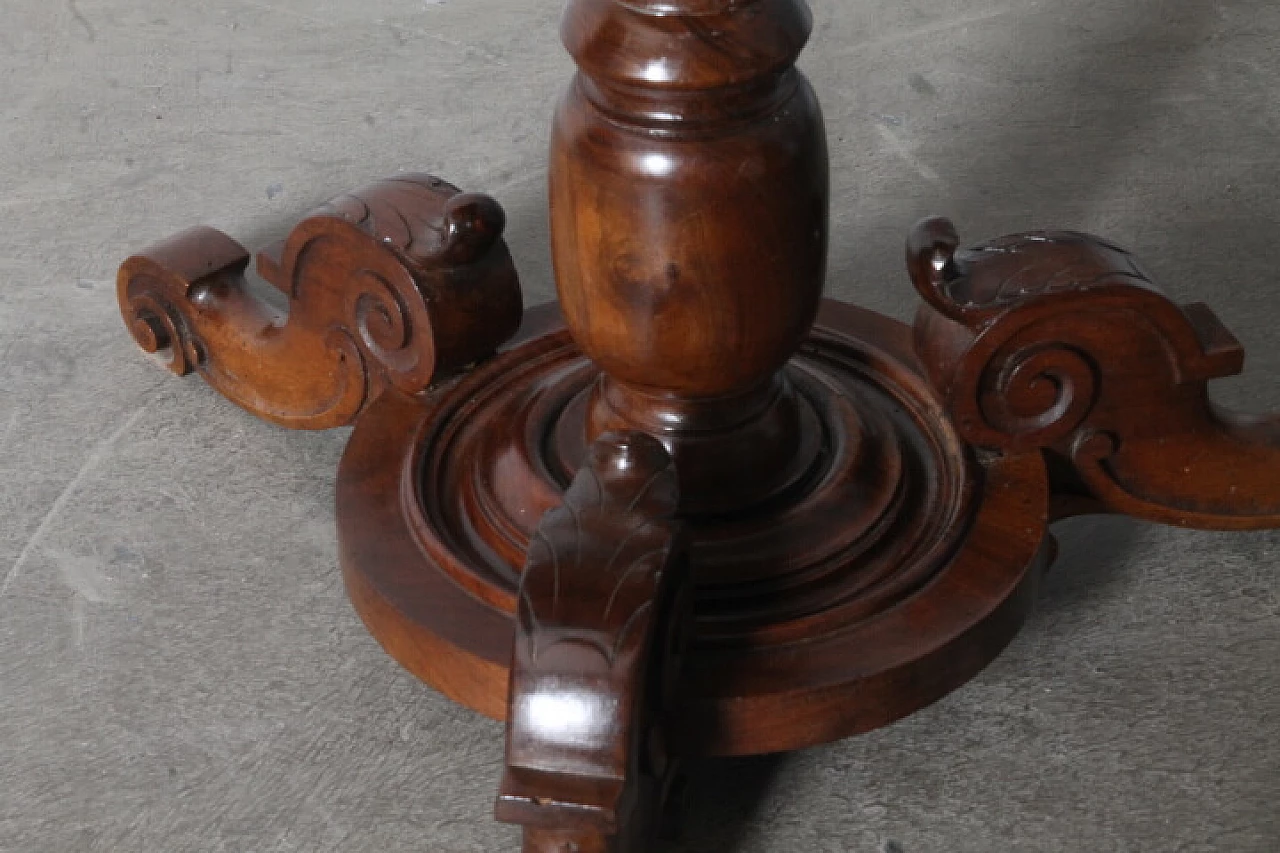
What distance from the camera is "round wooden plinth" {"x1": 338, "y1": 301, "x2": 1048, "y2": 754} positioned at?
1014 millimetres

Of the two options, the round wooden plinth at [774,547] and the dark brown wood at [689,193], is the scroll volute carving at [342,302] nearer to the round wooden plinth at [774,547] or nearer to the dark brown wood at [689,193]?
the round wooden plinth at [774,547]

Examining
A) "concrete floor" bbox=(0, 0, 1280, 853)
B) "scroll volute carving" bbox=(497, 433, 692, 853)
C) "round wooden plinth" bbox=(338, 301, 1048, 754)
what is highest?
"scroll volute carving" bbox=(497, 433, 692, 853)

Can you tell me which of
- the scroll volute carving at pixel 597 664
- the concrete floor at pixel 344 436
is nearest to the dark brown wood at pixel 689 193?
the scroll volute carving at pixel 597 664

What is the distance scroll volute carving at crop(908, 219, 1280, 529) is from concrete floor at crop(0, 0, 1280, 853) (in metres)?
0.09

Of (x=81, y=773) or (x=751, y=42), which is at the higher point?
(x=751, y=42)

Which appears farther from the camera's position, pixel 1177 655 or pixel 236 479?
pixel 236 479

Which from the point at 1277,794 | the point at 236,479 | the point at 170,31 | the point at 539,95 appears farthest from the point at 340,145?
the point at 1277,794

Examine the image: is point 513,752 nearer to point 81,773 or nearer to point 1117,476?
point 81,773

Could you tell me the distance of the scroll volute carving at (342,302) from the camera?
4.08ft

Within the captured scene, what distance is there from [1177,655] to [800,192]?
0.43 meters

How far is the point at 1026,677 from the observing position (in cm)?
119

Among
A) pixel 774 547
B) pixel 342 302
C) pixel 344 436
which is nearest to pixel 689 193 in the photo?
pixel 774 547

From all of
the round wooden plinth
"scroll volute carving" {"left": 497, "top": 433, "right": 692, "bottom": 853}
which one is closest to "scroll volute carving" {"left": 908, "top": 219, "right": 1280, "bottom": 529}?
the round wooden plinth

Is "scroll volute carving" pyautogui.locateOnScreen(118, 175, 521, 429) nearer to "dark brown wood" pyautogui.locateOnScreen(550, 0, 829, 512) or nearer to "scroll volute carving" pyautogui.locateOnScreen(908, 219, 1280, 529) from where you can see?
"dark brown wood" pyautogui.locateOnScreen(550, 0, 829, 512)
